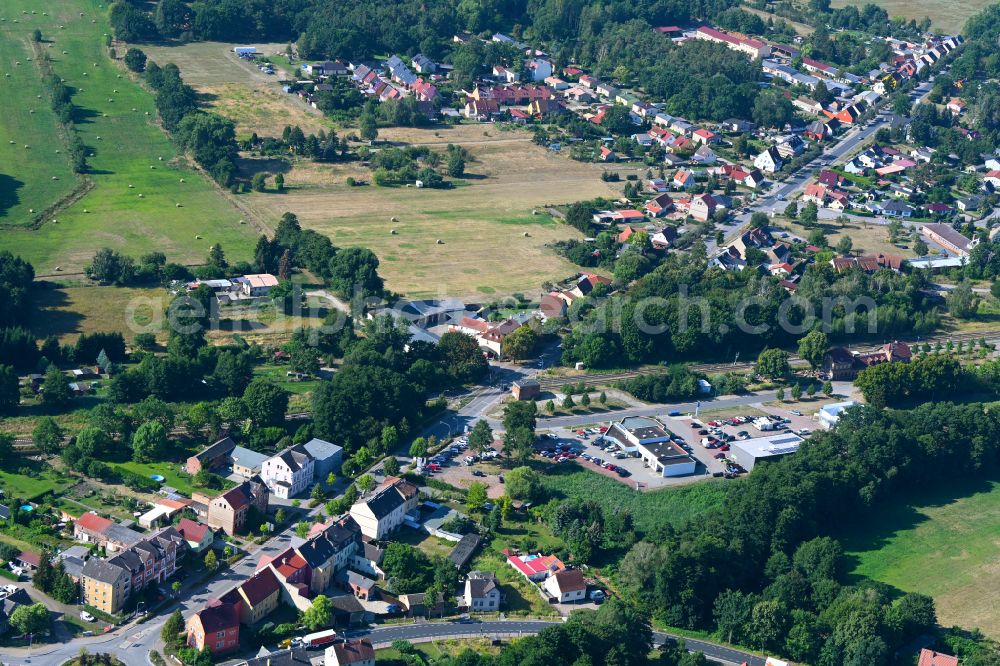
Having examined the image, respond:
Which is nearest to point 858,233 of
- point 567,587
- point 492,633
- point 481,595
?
point 567,587

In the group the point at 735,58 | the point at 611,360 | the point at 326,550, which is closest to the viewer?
the point at 326,550

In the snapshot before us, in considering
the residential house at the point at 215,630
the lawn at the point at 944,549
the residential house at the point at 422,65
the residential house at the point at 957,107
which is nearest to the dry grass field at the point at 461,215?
the residential house at the point at 422,65

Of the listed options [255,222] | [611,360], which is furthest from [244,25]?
[611,360]

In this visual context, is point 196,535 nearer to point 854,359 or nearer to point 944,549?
point 944,549

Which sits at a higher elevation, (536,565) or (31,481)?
(31,481)

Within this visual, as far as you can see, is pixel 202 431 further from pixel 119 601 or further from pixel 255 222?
pixel 255 222

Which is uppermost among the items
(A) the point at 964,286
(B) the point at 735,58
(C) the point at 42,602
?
(B) the point at 735,58

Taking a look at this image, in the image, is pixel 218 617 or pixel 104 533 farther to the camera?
pixel 104 533

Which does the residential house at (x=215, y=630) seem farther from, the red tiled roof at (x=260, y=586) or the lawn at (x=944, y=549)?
the lawn at (x=944, y=549)
